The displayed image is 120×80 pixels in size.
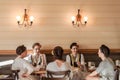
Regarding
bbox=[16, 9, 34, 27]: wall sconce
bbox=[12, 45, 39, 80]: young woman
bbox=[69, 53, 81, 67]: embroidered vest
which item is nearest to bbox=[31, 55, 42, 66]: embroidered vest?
bbox=[69, 53, 81, 67]: embroidered vest

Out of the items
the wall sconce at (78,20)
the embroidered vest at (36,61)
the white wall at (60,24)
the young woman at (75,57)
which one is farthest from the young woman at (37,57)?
the wall sconce at (78,20)

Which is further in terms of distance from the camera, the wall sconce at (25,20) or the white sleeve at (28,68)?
the wall sconce at (25,20)

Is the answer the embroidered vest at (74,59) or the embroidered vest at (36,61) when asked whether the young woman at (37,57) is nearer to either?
the embroidered vest at (36,61)

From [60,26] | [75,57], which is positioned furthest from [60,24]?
[75,57]

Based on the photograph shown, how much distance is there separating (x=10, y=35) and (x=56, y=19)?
50.0 inches

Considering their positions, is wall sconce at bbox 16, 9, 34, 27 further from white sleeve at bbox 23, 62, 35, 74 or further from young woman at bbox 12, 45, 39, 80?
white sleeve at bbox 23, 62, 35, 74

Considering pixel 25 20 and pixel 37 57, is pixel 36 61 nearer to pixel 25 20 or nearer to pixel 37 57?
pixel 37 57

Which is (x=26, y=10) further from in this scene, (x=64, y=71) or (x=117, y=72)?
(x=117, y=72)

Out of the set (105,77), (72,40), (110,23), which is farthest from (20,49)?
(110,23)

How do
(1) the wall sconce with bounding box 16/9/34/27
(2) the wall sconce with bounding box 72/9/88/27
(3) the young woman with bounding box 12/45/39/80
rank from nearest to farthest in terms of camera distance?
(3) the young woman with bounding box 12/45/39/80
(1) the wall sconce with bounding box 16/9/34/27
(2) the wall sconce with bounding box 72/9/88/27

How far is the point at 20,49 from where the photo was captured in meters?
5.43

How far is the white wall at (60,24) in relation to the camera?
7.22 meters

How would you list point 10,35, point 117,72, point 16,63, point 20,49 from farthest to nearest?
point 10,35
point 20,49
point 16,63
point 117,72

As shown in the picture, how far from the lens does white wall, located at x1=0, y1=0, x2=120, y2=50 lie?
23.7ft
